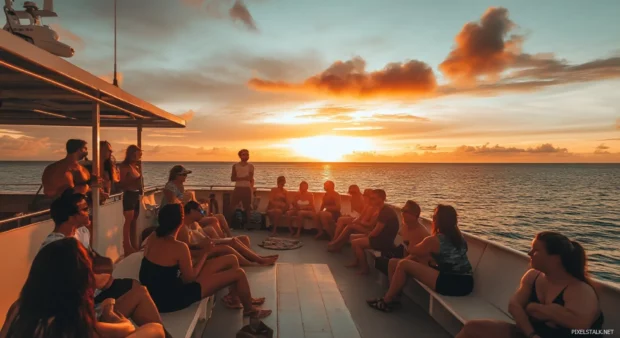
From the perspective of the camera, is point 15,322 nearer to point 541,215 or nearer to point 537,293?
point 537,293

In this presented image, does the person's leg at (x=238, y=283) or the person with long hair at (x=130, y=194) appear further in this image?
the person with long hair at (x=130, y=194)

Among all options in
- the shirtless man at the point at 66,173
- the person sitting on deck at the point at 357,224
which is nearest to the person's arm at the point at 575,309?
the person sitting on deck at the point at 357,224

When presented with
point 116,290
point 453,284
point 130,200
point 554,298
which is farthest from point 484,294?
point 130,200

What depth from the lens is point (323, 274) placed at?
5.05m

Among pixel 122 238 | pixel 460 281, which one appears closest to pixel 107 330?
pixel 460 281

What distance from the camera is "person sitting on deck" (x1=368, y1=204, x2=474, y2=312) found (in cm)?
395

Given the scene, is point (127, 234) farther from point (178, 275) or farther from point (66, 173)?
point (178, 275)

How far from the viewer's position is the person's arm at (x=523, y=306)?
8.84ft

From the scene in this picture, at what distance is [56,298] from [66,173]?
2833 mm

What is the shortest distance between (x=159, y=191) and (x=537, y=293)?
23.8 ft

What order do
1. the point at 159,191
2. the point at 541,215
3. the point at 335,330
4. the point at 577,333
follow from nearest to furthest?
the point at 577,333 < the point at 335,330 < the point at 159,191 < the point at 541,215

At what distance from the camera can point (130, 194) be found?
5973 millimetres

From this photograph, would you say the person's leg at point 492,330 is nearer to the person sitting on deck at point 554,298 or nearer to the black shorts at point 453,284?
the person sitting on deck at point 554,298

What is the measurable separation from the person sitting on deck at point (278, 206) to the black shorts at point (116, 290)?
572 cm
